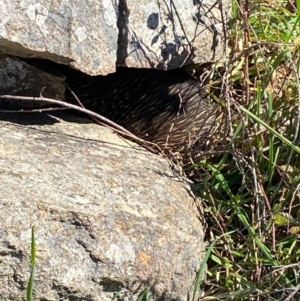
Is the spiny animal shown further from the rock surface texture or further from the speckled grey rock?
the speckled grey rock

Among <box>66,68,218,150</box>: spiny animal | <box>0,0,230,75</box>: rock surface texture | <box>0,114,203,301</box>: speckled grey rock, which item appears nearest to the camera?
<box>0,114,203,301</box>: speckled grey rock

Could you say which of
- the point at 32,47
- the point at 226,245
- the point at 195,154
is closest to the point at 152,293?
the point at 226,245

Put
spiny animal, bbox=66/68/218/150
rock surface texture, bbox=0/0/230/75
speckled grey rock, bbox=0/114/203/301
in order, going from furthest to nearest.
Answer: spiny animal, bbox=66/68/218/150
rock surface texture, bbox=0/0/230/75
speckled grey rock, bbox=0/114/203/301

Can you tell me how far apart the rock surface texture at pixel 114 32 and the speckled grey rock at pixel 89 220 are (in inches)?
12.6

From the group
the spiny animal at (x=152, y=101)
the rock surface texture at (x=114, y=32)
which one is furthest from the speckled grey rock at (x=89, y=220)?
the spiny animal at (x=152, y=101)

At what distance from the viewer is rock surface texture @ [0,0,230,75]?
8.93 feet

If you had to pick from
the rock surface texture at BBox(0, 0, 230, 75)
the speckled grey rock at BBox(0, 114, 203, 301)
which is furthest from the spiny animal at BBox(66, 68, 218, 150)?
the speckled grey rock at BBox(0, 114, 203, 301)

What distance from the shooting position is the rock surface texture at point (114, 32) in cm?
272

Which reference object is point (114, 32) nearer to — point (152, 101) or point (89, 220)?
point (152, 101)

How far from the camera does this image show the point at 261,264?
2.76 meters

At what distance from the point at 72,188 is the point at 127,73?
1228 millimetres

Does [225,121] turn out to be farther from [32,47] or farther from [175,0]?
[32,47]

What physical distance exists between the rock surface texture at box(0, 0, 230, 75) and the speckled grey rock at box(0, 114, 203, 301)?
32 cm

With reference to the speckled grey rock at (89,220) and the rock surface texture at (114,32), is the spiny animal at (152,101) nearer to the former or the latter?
the rock surface texture at (114,32)
